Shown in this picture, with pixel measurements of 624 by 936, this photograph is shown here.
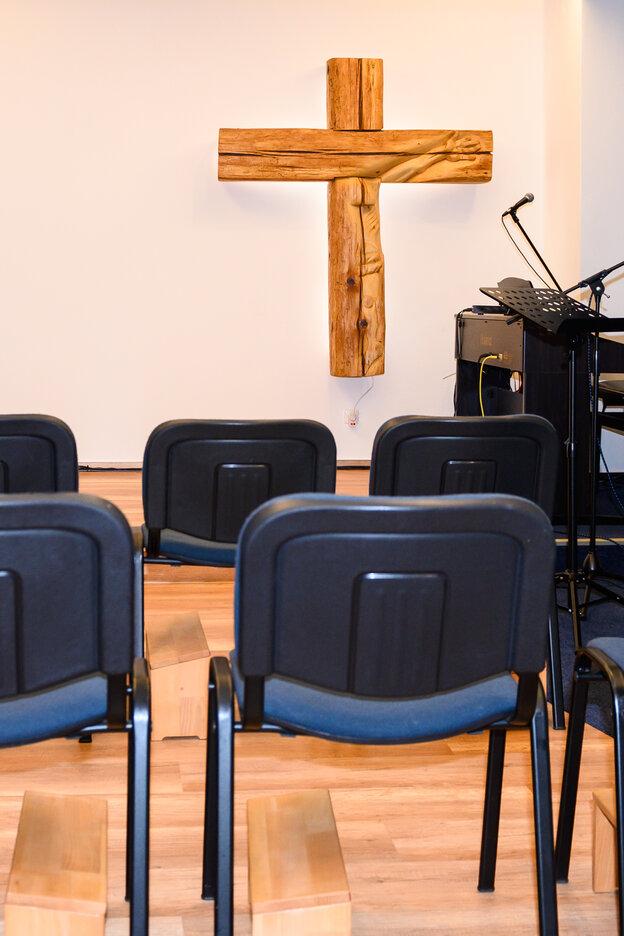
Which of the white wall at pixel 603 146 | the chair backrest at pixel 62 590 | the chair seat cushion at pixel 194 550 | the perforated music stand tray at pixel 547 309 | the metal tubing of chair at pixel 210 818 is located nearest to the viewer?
the chair backrest at pixel 62 590

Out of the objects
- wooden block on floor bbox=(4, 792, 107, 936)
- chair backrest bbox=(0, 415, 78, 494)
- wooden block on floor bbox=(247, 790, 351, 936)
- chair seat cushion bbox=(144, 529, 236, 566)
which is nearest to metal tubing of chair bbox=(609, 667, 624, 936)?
wooden block on floor bbox=(247, 790, 351, 936)

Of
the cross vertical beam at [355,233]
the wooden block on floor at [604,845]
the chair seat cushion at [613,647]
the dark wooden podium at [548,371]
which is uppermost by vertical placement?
the cross vertical beam at [355,233]

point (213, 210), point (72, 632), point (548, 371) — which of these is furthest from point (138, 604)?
point (213, 210)

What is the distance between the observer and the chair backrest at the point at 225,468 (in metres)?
2.05

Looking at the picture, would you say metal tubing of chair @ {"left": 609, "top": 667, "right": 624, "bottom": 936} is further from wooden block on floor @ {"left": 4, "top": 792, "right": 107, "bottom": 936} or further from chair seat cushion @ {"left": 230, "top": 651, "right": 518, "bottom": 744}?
wooden block on floor @ {"left": 4, "top": 792, "right": 107, "bottom": 936}

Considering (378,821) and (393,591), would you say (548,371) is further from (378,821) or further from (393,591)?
(393,591)

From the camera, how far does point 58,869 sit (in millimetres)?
1530

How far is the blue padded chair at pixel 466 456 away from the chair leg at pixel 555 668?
382 mm

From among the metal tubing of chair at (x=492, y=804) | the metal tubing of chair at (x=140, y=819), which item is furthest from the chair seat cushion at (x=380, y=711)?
the metal tubing of chair at (x=492, y=804)

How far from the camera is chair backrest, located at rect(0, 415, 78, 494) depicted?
2.00m

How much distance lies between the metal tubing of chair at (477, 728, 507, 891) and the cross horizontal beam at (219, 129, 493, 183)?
446cm

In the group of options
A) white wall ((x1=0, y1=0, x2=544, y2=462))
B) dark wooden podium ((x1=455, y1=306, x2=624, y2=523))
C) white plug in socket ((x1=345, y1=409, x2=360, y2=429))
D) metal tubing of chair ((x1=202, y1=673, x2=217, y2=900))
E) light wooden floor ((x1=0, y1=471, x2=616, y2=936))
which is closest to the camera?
metal tubing of chair ((x1=202, y1=673, x2=217, y2=900))

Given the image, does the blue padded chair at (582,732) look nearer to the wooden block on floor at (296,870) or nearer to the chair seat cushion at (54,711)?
the wooden block on floor at (296,870)

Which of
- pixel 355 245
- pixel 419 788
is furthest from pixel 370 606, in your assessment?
pixel 355 245
